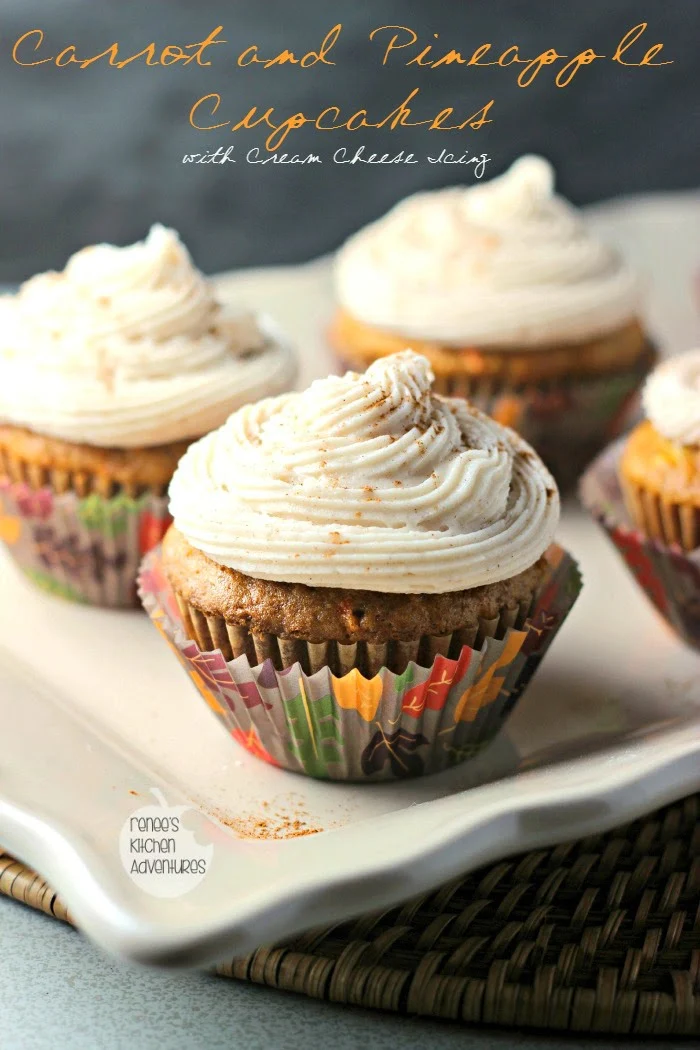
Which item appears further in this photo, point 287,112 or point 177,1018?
point 287,112

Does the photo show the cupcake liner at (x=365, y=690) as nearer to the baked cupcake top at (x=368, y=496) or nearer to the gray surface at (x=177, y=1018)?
the baked cupcake top at (x=368, y=496)

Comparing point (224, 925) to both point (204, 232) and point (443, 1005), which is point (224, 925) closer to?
point (443, 1005)

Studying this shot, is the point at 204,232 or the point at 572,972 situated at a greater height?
the point at 572,972

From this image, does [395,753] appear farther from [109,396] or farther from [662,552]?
[109,396]

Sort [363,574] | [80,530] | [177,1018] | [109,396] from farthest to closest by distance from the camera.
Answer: [80,530] < [109,396] < [363,574] < [177,1018]

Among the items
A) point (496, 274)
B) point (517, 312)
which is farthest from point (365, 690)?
point (496, 274)

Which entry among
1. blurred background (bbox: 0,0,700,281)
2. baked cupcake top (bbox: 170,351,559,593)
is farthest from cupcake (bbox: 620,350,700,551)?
blurred background (bbox: 0,0,700,281)

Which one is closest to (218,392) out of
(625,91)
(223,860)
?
(223,860)
